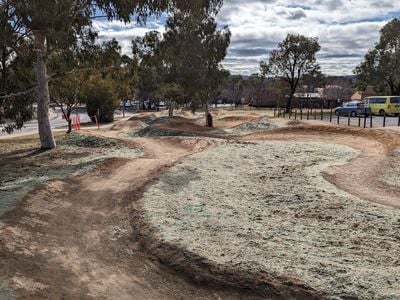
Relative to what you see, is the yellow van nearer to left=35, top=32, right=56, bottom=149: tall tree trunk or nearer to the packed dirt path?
left=35, top=32, right=56, bottom=149: tall tree trunk

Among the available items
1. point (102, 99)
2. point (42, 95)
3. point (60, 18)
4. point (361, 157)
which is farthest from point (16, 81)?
point (102, 99)

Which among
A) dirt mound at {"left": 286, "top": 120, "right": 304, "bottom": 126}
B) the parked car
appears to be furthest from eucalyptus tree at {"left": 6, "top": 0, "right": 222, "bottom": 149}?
the parked car

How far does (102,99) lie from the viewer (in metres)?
51.0

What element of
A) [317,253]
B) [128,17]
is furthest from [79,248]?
[128,17]

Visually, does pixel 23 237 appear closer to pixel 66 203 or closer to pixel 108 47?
pixel 66 203

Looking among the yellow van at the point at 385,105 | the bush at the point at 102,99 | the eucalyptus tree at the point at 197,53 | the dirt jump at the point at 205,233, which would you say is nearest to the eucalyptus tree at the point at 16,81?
the dirt jump at the point at 205,233

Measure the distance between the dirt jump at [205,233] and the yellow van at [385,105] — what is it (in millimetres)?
28102

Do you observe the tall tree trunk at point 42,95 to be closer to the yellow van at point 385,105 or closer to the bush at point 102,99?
the bush at point 102,99

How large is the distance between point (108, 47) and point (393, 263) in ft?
60.8

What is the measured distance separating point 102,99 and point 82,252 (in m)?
45.5

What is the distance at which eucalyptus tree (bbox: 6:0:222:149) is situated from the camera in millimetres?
14523

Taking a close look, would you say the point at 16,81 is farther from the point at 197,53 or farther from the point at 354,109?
the point at 354,109

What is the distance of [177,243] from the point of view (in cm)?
716

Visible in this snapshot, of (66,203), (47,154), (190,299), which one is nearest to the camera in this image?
(190,299)
